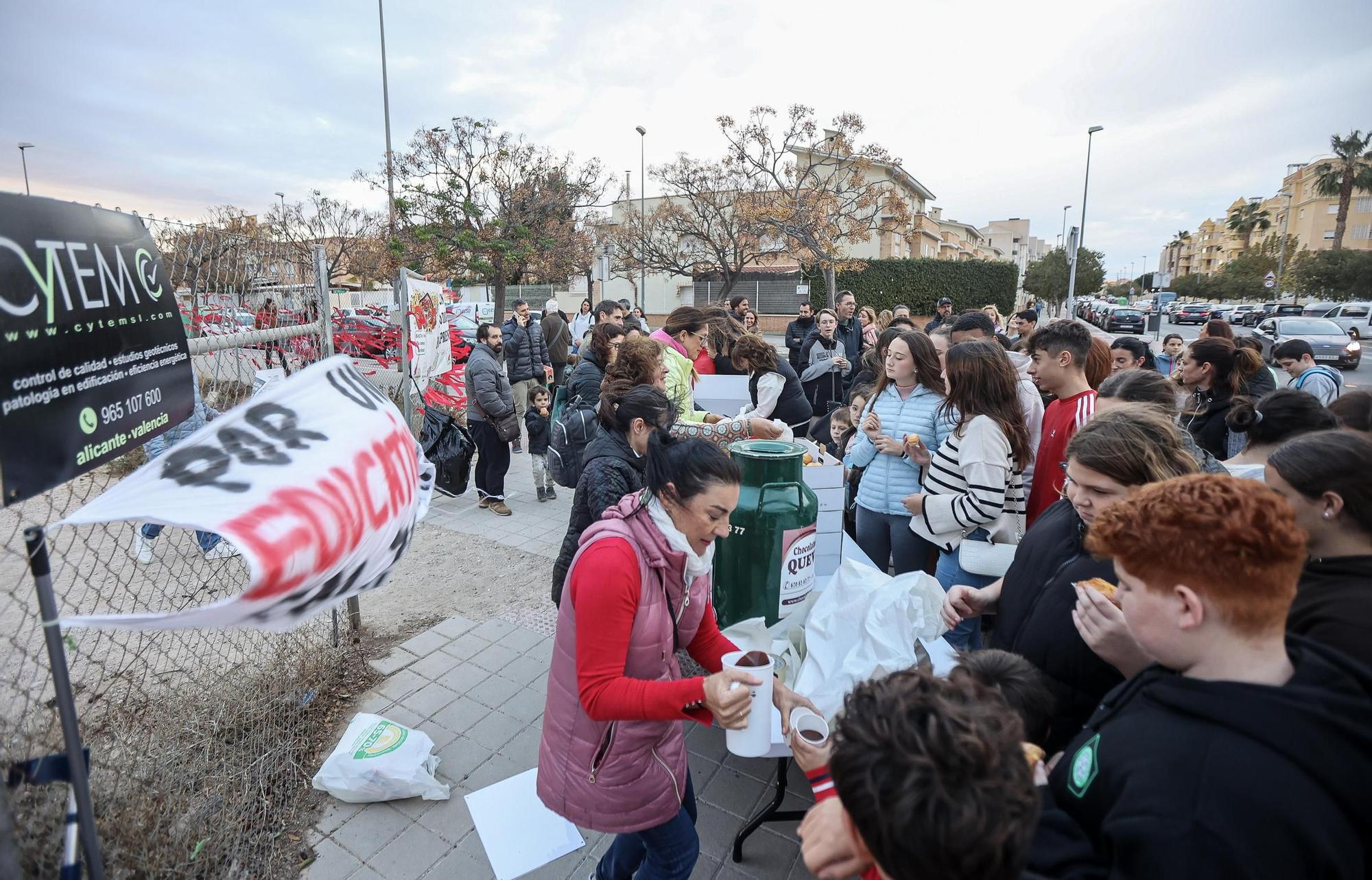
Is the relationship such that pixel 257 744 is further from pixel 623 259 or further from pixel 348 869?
pixel 623 259

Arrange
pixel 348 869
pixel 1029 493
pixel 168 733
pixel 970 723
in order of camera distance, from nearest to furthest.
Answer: pixel 970 723, pixel 348 869, pixel 168 733, pixel 1029 493

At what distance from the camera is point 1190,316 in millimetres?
40750

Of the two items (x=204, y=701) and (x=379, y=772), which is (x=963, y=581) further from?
(x=204, y=701)

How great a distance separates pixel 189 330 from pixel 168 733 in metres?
1.83

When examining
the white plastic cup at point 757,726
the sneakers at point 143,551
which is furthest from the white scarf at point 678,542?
the sneakers at point 143,551

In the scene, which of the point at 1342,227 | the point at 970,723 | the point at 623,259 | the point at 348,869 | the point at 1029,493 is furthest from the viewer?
the point at 1342,227

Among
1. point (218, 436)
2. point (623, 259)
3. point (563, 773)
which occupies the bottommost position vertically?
point (563, 773)

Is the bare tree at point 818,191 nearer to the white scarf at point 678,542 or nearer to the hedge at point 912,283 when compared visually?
the hedge at point 912,283

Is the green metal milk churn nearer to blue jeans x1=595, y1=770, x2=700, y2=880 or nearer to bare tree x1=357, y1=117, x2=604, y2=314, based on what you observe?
blue jeans x1=595, y1=770, x2=700, y2=880

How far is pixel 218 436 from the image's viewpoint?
1.39 metres

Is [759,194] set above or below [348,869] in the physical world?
above

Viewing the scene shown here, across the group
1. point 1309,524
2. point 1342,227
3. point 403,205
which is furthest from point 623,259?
point 1342,227

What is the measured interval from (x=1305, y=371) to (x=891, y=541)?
442cm

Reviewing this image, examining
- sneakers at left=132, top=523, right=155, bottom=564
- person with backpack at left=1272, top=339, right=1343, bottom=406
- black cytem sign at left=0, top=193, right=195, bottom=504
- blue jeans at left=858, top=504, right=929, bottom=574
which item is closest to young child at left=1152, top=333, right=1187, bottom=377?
person with backpack at left=1272, top=339, right=1343, bottom=406
